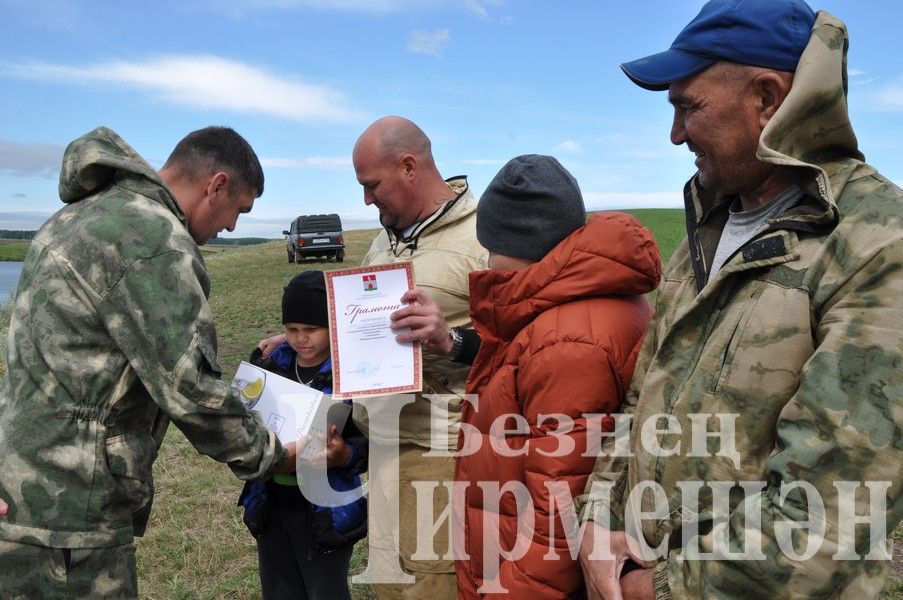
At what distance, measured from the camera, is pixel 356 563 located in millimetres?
4355

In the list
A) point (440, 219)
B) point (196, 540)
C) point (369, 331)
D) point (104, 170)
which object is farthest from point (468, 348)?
point (196, 540)

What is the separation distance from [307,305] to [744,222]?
199 centimetres

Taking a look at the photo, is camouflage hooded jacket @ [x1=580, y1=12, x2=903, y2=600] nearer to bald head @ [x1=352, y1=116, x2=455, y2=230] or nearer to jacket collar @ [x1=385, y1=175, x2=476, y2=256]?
jacket collar @ [x1=385, y1=175, x2=476, y2=256]

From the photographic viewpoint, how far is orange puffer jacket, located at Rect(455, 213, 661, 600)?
183 centimetres

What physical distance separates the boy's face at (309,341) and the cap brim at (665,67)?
193cm

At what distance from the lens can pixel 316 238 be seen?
28766 millimetres

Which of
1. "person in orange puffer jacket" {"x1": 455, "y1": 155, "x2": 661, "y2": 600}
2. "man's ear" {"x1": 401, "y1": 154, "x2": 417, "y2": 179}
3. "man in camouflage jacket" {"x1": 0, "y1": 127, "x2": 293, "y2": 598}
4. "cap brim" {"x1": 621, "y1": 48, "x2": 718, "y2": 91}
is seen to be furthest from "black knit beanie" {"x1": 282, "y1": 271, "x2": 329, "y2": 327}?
"cap brim" {"x1": 621, "y1": 48, "x2": 718, "y2": 91}

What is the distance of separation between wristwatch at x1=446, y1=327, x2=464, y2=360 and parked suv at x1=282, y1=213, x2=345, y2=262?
26.4 m

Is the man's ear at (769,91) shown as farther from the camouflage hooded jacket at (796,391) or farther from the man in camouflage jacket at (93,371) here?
the man in camouflage jacket at (93,371)

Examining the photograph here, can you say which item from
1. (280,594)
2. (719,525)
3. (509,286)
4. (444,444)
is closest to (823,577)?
(719,525)

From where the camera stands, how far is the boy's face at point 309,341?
3234mm

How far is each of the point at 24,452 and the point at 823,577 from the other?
7.32ft

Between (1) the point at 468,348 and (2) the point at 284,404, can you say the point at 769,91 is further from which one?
(2) the point at 284,404

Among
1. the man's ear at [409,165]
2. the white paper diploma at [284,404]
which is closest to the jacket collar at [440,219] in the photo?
the man's ear at [409,165]
